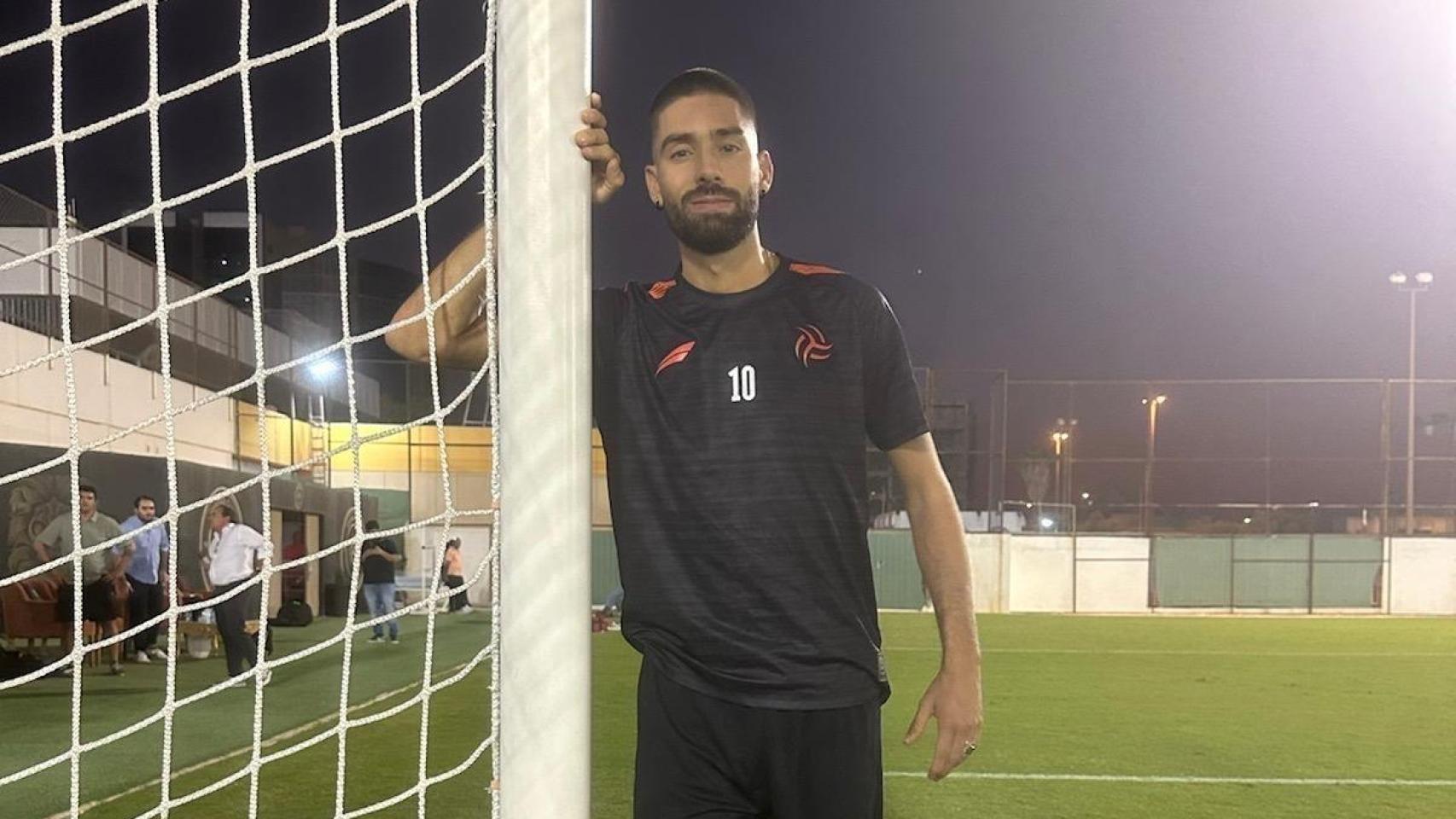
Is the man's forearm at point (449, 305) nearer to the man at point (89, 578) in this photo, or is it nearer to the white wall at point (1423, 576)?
the man at point (89, 578)

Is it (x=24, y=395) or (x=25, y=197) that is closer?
(x=24, y=395)

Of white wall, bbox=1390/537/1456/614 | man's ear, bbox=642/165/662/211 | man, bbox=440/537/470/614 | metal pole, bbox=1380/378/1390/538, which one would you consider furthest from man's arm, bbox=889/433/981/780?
metal pole, bbox=1380/378/1390/538

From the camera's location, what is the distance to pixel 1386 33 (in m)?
28.3

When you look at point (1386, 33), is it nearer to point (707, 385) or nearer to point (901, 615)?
point (901, 615)

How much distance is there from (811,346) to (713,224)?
26 centimetres

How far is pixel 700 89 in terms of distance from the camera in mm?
1922

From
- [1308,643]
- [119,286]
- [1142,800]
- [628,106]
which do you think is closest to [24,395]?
[119,286]

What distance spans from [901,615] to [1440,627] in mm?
7433

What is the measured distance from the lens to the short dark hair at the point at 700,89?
193 cm

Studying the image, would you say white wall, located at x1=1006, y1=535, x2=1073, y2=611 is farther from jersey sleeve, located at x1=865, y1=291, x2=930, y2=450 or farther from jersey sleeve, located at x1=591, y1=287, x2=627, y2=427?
jersey sleeve, located at x1=591, y1=287, x2=627, y2=427

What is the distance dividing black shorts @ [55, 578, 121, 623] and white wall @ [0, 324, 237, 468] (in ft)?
4.92

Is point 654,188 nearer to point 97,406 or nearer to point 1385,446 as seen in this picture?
point 97,406

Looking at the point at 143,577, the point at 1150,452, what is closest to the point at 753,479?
the point at 143,577

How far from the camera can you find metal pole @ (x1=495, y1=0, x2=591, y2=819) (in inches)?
57.7
